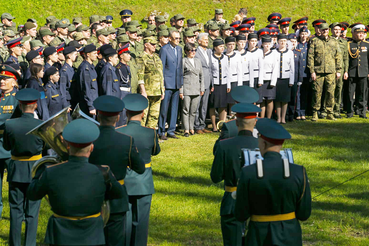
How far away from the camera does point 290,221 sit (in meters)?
4.14

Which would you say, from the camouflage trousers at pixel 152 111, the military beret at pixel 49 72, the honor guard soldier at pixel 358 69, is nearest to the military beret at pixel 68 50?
the military beret at pixel 49 72

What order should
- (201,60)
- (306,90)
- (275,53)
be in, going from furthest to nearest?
(306,90) → (275,53) → (201,60)

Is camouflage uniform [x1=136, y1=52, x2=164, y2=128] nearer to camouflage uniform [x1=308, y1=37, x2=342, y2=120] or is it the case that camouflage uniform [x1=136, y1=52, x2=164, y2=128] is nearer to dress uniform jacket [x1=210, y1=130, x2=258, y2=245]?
camouflage uniform [x1=308, y1=37, x2=342, y2=120]

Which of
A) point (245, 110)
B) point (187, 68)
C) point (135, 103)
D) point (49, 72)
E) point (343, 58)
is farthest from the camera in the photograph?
point (343, 58)

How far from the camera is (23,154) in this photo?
19.9ft

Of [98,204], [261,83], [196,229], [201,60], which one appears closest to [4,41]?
[201,60]

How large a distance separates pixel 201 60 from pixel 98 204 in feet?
28.9

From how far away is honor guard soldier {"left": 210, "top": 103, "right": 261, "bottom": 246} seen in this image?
16.7 ft

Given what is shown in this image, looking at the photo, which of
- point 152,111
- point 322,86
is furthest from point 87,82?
point 322,86

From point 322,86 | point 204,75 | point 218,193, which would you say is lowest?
point 218,193

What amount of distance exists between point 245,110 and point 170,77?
23.2 ft

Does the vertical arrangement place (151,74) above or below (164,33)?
below

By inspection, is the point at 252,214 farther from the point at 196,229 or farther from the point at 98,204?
the point at 196,229

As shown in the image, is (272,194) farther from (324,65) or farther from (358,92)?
(358,92)
